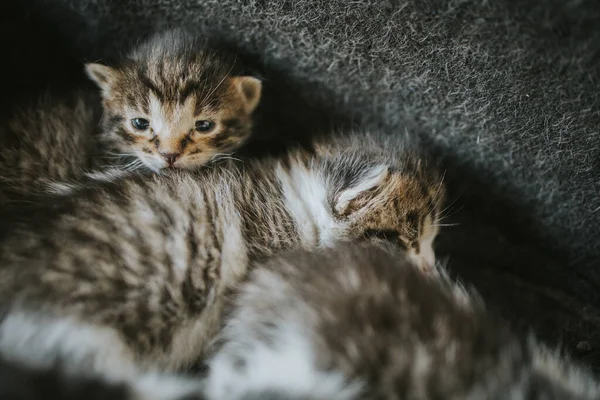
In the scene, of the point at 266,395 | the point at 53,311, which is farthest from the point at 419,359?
the point at 53,311

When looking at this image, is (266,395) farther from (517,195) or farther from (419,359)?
(517,195)

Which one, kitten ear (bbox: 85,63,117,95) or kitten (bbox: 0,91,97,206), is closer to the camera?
kitten (bbox: 0,91,97,206)

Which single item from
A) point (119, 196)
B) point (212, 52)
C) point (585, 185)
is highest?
point (212, 52)

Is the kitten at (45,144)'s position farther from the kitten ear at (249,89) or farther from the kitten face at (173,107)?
the kitten ear at (249,89)

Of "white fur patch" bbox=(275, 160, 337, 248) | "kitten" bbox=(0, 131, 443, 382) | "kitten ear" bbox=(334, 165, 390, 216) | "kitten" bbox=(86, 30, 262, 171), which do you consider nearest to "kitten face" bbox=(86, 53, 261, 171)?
"kitten" bbox=(86, 30, 262, 171)

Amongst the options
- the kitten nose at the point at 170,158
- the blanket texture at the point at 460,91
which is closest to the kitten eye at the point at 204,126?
the kitten nose at the point at 170,158

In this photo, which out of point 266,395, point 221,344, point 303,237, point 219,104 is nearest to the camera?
point 266,395

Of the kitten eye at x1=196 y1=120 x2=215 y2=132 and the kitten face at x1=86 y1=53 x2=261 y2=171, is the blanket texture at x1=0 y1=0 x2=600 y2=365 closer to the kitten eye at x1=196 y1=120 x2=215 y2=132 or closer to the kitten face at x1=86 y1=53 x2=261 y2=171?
the kitten face at x1=86 y1=53 x2=261 y2=171

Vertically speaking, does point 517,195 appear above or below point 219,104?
below
